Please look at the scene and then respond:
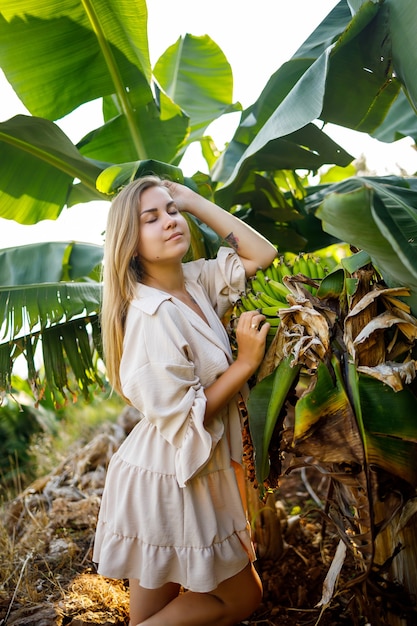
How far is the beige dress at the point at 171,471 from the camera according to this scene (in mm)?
1997

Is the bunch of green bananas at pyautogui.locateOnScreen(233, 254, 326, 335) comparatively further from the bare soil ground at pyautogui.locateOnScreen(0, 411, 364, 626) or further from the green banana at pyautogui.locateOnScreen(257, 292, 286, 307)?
the bare soil ground at pyautogui.locateOnScreen(0, 411, 364, 626)

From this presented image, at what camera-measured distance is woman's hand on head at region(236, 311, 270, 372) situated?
2055 mm

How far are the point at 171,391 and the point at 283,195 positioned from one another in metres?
1.84

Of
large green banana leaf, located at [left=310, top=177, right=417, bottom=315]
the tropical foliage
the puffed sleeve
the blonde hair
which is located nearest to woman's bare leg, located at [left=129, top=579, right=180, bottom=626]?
the puffed sleeve

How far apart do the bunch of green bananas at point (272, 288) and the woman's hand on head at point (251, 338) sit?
0.19ft

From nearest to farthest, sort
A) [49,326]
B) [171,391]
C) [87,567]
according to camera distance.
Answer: [171,391] → [49,326] → [87,567]

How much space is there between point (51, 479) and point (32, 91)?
284 cm

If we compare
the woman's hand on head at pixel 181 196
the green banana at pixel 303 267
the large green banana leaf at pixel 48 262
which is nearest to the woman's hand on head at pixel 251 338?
the green banana at pixel 303 267

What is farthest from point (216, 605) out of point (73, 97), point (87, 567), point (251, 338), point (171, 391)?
point (73, 97)

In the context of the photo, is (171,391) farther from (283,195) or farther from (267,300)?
(283,195)

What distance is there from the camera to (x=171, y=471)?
2.09 metres

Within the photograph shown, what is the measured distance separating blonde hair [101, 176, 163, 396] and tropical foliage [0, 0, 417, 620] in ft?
0.54

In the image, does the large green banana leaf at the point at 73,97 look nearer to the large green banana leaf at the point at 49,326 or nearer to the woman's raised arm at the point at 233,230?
the large green banana leaf at the point at 49,326

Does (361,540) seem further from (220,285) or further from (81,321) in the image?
(81,321)
